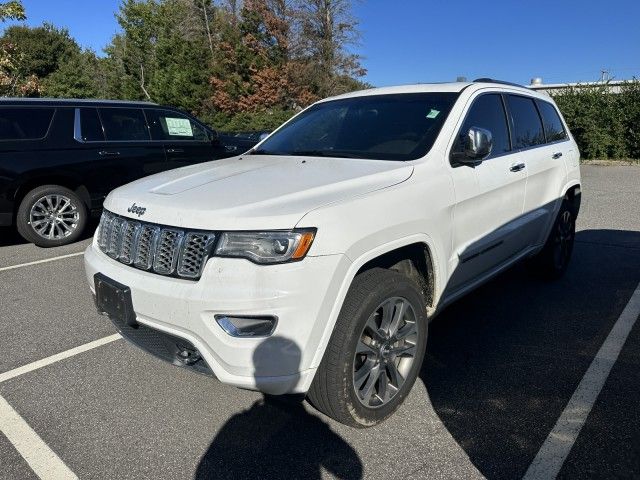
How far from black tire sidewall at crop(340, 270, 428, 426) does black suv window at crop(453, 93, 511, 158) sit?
135cm

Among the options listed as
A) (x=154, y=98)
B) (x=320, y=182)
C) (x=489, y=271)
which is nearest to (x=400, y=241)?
(x=320, y=182)

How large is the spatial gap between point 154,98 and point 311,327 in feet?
126

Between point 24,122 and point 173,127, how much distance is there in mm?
2105

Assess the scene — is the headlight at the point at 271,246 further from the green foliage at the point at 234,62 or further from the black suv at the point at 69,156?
the green foliage at the point at 234,62

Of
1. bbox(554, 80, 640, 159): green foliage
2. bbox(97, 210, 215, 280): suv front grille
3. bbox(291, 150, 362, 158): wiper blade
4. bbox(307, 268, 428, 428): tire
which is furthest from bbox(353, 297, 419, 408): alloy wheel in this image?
bbox(554, 80, 640, 159): green foliage

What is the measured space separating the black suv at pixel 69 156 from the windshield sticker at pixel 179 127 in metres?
0.03

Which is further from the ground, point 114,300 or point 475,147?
point 475,147

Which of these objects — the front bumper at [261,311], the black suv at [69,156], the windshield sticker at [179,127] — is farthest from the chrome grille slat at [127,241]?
the windshield sticker at [179,127]

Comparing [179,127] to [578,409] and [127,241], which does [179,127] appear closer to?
[127,241]

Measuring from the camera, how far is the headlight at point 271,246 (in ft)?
7.38

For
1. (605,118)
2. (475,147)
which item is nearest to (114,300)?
(475,147)

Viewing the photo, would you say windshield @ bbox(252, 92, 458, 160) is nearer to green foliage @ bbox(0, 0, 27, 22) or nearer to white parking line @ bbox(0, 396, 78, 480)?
white parking line @ bbox(0, 396, 78, 480)

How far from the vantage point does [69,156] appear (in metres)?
6.75

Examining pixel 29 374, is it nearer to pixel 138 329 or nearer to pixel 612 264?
pixel 138 329
